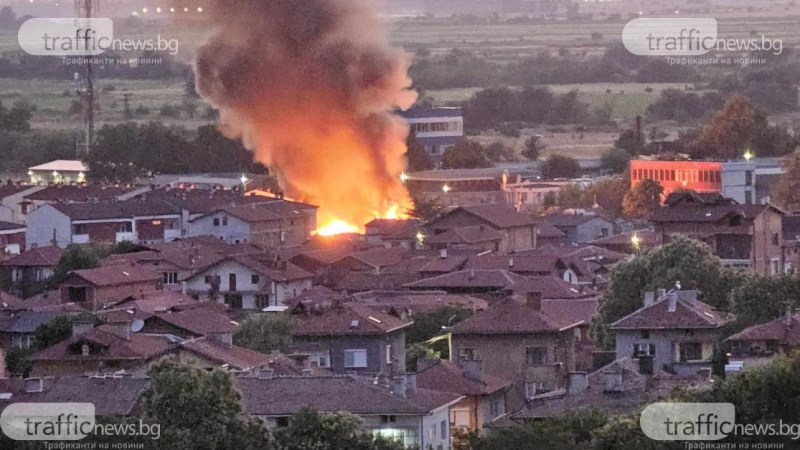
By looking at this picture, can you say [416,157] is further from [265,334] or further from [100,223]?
[265,334]

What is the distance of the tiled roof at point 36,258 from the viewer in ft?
205

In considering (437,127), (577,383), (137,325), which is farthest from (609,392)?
(437,127)

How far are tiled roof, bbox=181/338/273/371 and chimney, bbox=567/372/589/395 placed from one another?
4.07m

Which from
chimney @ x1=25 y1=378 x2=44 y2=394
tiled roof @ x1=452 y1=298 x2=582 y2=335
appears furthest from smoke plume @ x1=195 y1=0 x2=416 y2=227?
chimney @ x1=25 y1=378 x2=44 y2=394

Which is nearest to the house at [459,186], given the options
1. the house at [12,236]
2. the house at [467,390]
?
the house at [12,236]

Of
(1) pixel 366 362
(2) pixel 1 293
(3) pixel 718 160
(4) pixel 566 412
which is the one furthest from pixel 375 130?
(4) pixel 566 412

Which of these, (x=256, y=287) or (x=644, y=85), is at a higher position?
(x=644, y=85)

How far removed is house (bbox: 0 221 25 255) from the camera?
7156 centimetres

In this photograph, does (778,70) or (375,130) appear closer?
(375,130)

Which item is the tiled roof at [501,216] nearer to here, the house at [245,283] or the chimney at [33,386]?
the house at [245,283]

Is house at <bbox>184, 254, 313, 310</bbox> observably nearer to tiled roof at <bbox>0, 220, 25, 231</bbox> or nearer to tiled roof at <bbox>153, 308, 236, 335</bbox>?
tiled roof at <bbox>153, 308, 236, 335</bbox>

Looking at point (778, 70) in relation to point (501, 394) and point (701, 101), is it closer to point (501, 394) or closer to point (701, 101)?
point (701, 101)

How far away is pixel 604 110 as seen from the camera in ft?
450

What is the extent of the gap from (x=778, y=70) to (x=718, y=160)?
214 ft
